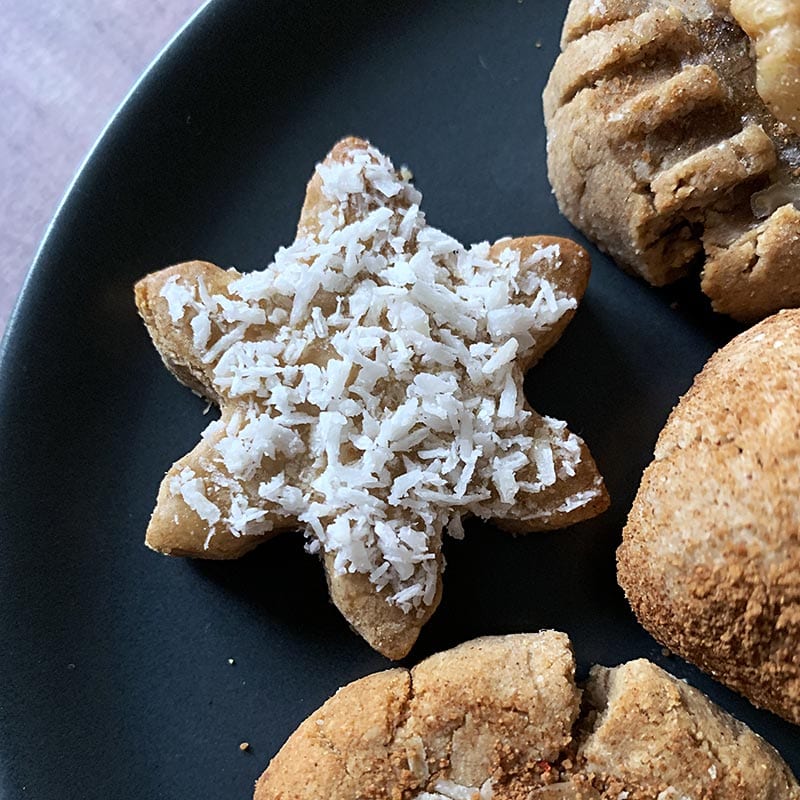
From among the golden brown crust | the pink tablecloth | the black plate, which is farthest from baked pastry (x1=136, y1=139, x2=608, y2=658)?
the pink tablecloth

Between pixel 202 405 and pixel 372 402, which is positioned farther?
pixel 202 405

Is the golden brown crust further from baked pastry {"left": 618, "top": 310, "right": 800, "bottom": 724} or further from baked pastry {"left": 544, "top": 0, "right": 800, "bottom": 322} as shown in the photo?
baked pastry {"left": 544, "top": 0, "right": 800, "bottom": 322}

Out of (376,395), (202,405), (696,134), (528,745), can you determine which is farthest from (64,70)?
(528,745)

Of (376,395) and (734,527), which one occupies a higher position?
(376,395)

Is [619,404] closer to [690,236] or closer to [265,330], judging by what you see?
[690,236]

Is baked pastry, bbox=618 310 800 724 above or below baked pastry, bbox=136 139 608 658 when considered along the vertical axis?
below

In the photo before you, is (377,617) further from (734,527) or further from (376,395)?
(734,527)

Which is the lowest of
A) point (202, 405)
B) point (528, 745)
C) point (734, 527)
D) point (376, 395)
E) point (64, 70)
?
point (528, 745)

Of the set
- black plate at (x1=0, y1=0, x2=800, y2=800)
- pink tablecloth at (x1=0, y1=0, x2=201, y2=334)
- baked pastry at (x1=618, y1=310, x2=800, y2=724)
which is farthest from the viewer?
pink tablecloth at (x1=0, y1=0, x2=201, y2=334)
